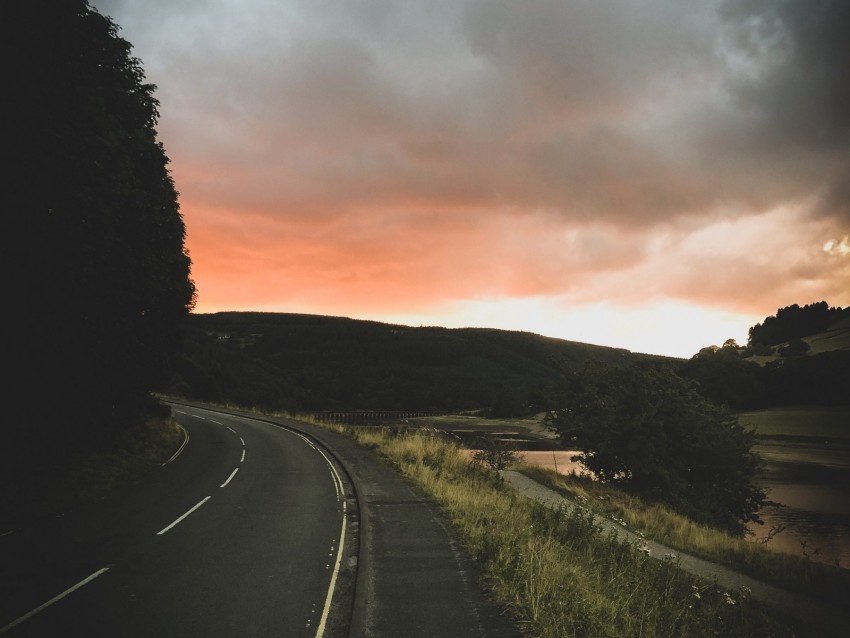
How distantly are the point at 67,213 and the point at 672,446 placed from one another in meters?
27.2

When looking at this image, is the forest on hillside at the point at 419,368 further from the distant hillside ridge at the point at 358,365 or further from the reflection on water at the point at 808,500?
the reflection on water at the point at 808,500

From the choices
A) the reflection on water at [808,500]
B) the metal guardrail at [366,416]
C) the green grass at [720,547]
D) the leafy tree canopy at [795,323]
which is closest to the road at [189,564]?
the reflection on water at [808,500]

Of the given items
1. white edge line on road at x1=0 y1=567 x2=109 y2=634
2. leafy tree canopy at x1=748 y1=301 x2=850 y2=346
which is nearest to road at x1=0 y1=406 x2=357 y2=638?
white edge line on road at x1=0 y1=567 x2=109 y2=634

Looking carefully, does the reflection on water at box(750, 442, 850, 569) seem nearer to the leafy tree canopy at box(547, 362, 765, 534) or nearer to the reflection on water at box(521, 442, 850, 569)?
the reflection on water at box(521, 442, 850, 569)

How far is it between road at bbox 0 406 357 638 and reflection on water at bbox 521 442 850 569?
35.6ft

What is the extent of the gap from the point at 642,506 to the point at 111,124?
24773mm

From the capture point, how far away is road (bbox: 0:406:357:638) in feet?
18.6

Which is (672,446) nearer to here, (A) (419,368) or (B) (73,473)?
(B) (73,473)

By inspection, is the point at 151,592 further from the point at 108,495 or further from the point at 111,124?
the point at 111,124

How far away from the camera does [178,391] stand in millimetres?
51656

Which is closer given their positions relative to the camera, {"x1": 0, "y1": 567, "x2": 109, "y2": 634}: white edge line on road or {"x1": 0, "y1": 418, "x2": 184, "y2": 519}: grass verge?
{"x1": 0, "y1": 567, "x2": 109, "y2": 634}: white edge line on road

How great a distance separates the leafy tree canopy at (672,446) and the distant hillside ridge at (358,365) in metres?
41.8

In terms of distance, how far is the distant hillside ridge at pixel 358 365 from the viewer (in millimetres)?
74250

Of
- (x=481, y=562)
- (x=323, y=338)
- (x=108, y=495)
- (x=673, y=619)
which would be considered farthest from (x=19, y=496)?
(x=323, y=338)
